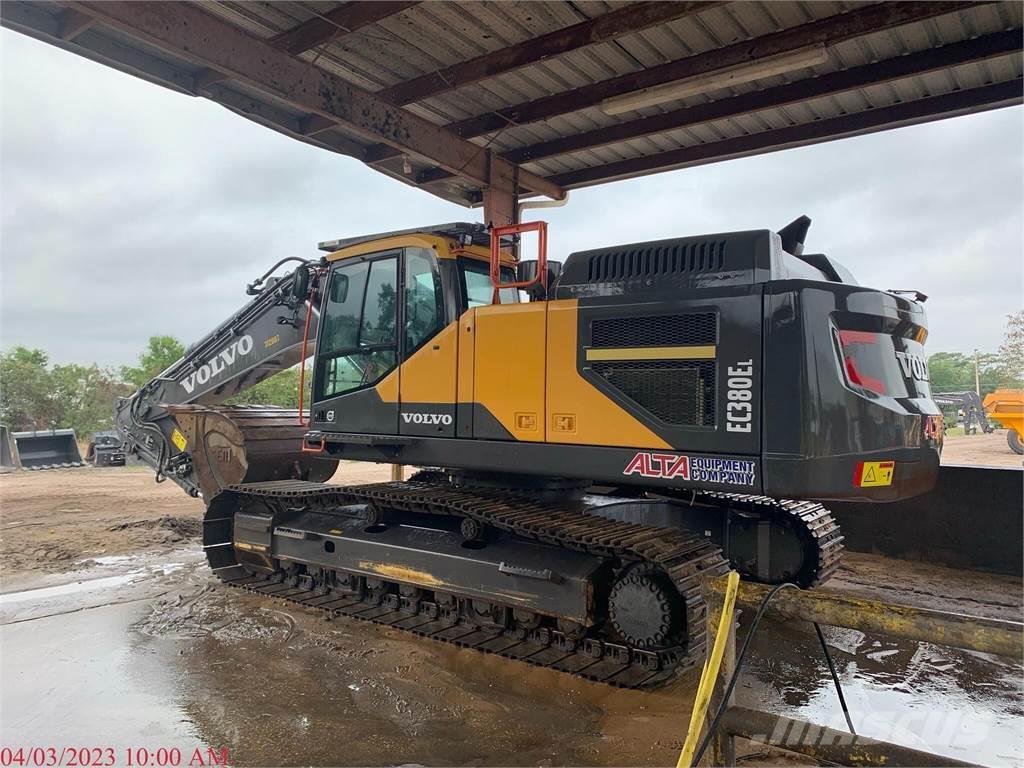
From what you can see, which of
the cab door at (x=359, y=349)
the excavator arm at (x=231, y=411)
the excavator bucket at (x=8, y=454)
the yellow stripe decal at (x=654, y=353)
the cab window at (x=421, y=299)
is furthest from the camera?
the excavator bucket at (x=8, y=454)

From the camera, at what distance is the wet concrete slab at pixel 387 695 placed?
3539 mm

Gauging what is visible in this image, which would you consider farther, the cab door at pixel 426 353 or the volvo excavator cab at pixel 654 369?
the cab door at pixel 426 353

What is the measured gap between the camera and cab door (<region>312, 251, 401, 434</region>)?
5.19 meters

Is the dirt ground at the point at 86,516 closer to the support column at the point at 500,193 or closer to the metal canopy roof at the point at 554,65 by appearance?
the metal canopy roof at the point at 554,65

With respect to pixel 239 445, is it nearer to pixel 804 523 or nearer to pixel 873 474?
pixel 804 523

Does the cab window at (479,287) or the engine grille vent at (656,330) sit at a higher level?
the cab window at (479,287)

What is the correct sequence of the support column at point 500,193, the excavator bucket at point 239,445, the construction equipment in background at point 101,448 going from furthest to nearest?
1. the construction equipment in background at point 101,448
2. the support column at point 500,193
3. the excavator bucket at point 239,445

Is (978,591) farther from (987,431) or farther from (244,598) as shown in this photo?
(987,431)

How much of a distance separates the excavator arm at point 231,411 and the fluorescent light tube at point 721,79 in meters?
3.23

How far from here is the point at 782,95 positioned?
6.32 metres

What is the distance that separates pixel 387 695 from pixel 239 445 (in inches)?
154

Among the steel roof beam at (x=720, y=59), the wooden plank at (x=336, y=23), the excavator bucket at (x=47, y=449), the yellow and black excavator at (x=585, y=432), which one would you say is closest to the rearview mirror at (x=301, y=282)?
the yellow and black excavator at (x=585, y=432)

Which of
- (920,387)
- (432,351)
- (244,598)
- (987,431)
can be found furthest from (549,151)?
(987,431)

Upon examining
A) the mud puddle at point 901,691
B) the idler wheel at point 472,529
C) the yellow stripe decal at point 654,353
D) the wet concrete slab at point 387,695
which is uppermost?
the yellow stripe decal at point 654,353
